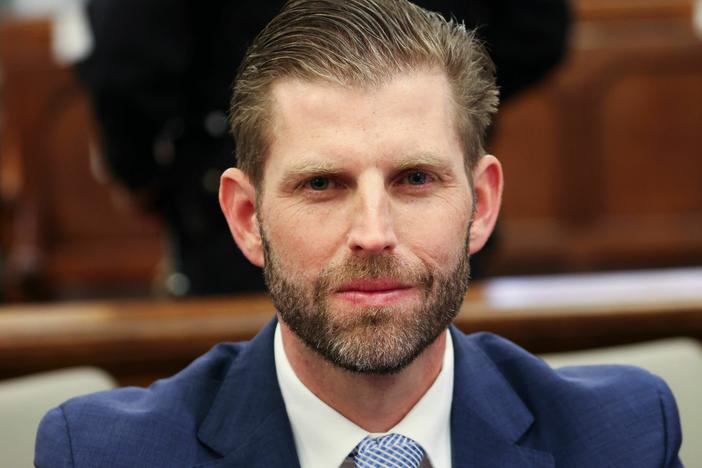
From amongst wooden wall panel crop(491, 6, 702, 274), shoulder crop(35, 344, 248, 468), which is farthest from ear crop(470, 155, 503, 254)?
wooden wall panel crop(491, 6, 702, 274)

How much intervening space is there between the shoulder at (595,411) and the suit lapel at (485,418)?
19 mm

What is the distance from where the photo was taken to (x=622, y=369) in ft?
6.04

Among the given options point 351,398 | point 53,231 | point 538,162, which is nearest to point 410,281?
point 351,398

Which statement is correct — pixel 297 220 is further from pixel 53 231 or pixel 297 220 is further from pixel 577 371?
pixel 53 231

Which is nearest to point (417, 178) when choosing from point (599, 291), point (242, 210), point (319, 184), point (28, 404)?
point (319, 184)

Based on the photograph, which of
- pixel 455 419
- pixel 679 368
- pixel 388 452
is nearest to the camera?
pixel 388 452

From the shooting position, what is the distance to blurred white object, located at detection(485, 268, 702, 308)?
2.49 m

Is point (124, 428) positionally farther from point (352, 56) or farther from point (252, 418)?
point (352, 56)

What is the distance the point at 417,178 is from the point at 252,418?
43 centimetres

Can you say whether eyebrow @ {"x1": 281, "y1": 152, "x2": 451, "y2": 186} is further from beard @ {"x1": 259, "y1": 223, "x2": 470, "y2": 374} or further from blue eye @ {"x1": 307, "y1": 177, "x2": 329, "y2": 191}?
beard @ {"x1": 259, "y1": 223, "x2": 470, "y2": 374}

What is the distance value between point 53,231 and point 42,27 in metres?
0.93

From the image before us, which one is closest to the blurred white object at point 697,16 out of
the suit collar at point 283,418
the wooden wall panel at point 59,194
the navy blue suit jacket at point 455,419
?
the wooden wall panel at point 59,194

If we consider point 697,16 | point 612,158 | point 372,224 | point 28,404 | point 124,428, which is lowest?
point 612,158

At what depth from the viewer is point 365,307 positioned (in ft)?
4.82
